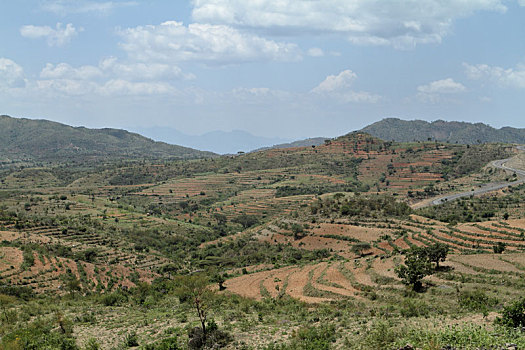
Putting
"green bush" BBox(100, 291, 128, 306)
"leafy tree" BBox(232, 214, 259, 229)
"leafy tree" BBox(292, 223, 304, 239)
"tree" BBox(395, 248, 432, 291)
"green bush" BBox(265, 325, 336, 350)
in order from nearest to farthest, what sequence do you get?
"green bush" BBox(265, 325, 336, 350)
"tree" BBox(395, 248, 432, 291)
"green bush" BBox(100, 291, 128, 306)
"leafy tree" BBox(292, 223, 304, 239)
"leafy tree" BBox(232, 214, 259, 229)

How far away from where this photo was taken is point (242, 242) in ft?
248

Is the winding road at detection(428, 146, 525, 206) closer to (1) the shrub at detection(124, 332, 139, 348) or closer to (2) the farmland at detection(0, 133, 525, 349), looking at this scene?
(2) the farmland at detection(0, 133, 525, 349)

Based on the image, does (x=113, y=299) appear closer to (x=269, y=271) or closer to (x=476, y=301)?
(x=269, y=271)

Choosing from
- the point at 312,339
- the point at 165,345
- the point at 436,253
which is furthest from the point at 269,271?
the point at 165,345

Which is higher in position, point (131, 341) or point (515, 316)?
point (515, 316)

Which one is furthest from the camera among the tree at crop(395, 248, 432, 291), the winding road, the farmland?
the winding road

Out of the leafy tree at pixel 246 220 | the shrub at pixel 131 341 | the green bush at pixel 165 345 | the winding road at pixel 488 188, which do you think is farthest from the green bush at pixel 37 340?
the winding road at pixel 488 188

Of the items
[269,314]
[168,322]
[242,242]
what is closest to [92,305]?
[168,322]

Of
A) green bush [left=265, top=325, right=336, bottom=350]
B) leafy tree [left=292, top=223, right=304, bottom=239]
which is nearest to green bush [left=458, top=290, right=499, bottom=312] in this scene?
green bush [left=265, top=325, right=336, bottom=350]

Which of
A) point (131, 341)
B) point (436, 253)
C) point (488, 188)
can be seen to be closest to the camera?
point (131, 341)

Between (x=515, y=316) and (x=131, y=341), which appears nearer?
(x=515, y=316)

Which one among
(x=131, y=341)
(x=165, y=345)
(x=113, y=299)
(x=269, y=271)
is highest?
(x=165, y=345)

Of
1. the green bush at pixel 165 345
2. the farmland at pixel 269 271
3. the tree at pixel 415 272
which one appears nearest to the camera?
the green bush at pixel 165 345

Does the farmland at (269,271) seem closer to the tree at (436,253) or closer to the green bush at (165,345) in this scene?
the green bush at (165,345)
